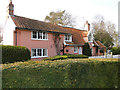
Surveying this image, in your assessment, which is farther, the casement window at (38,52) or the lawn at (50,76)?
the casement window at (38,52)

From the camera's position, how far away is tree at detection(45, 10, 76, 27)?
4152 centimetres

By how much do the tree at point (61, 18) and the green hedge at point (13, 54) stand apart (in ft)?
100

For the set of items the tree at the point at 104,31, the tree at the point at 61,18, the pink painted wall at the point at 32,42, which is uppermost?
the tree at the point at 61,18

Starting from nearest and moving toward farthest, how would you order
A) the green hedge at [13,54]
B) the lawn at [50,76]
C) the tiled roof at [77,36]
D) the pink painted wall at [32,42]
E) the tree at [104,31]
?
the lawn at [50,76] → the green hedge at [13,54] → the pink painted wall at [32,42] → the tiled roof at [77,36] → the tree at [104,31]

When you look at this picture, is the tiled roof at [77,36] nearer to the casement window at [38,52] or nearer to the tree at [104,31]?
the casement window at [38,52]

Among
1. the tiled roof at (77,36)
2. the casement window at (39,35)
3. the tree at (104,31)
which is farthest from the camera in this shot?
the tree at (104,31)

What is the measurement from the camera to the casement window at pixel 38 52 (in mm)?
16831

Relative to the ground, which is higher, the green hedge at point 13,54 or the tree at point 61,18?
the tree at point 61,18

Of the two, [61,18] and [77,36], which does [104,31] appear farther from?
[77,36]

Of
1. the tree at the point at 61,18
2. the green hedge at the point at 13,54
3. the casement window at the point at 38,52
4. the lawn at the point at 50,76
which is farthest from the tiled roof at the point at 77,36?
the lawn at the point at 50,76

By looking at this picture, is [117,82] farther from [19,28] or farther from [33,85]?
[19,28]

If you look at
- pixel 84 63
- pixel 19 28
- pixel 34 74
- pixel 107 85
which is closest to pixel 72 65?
pixel 84 63

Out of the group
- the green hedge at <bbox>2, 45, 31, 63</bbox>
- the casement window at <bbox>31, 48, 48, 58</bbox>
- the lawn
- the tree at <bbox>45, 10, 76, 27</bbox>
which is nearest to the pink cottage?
the casement window at <bbox>31, 48, 48, 58</bbox>

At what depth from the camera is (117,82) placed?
5.66 metres
